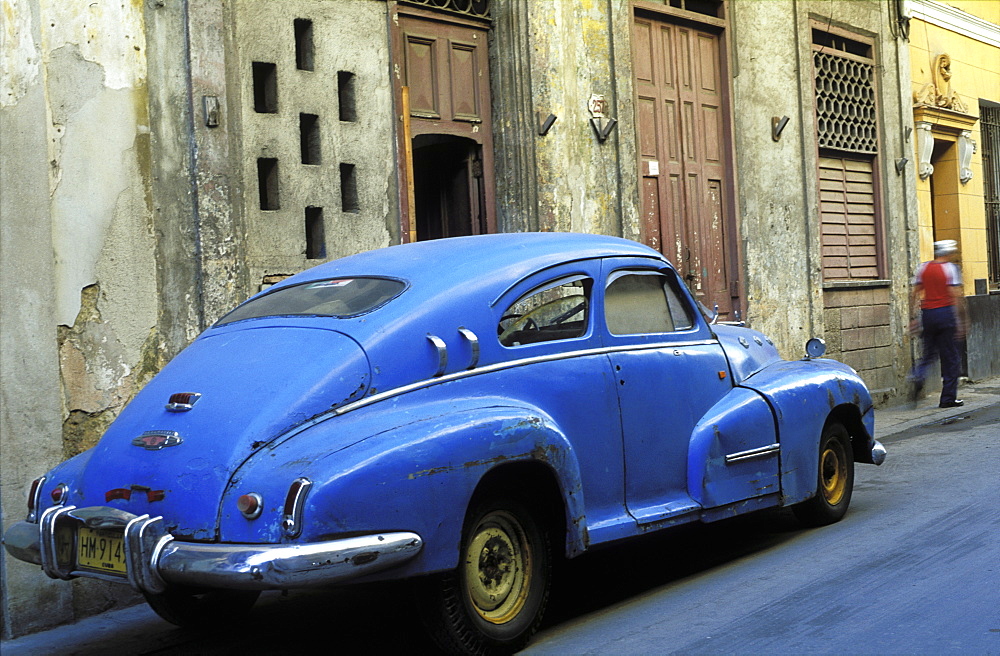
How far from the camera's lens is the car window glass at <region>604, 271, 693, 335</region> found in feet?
17.6

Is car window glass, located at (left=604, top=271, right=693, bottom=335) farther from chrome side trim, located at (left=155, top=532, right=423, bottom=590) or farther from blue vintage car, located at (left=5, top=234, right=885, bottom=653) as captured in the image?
chrome side trim, located at (left=155, top=532, right=423, bottom=590)

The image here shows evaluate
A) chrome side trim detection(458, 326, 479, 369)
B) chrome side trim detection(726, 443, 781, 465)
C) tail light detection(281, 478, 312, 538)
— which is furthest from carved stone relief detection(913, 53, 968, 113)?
tail light detection(281, 478, 312, 538)

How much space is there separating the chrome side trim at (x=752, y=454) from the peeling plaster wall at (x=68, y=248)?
128 inches

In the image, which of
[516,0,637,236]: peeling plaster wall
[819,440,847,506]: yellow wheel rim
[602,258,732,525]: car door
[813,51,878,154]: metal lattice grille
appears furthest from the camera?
[813,51,878,154]: metal lattice grille

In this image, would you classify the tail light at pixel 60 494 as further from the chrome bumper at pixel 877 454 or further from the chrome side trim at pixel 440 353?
the chrome bumper at pixel 877 454

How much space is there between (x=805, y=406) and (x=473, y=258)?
220 cm

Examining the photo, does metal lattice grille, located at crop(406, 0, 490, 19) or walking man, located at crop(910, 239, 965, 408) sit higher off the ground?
metal lattice grille, located at crop(406, 0, 490, 19)

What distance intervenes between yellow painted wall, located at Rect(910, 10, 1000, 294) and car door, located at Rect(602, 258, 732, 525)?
421 inches

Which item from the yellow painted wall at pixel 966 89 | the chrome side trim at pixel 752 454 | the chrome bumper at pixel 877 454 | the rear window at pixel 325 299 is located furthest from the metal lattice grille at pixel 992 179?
the rear window at pixel 325 299

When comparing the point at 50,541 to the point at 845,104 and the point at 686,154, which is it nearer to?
the point at 686,154

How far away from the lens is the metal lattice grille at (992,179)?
17.7m

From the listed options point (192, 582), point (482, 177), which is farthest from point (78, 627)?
point (482, 177)

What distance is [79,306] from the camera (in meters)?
6.23

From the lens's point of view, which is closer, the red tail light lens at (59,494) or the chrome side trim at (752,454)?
the red tail light lens at (59,494)
